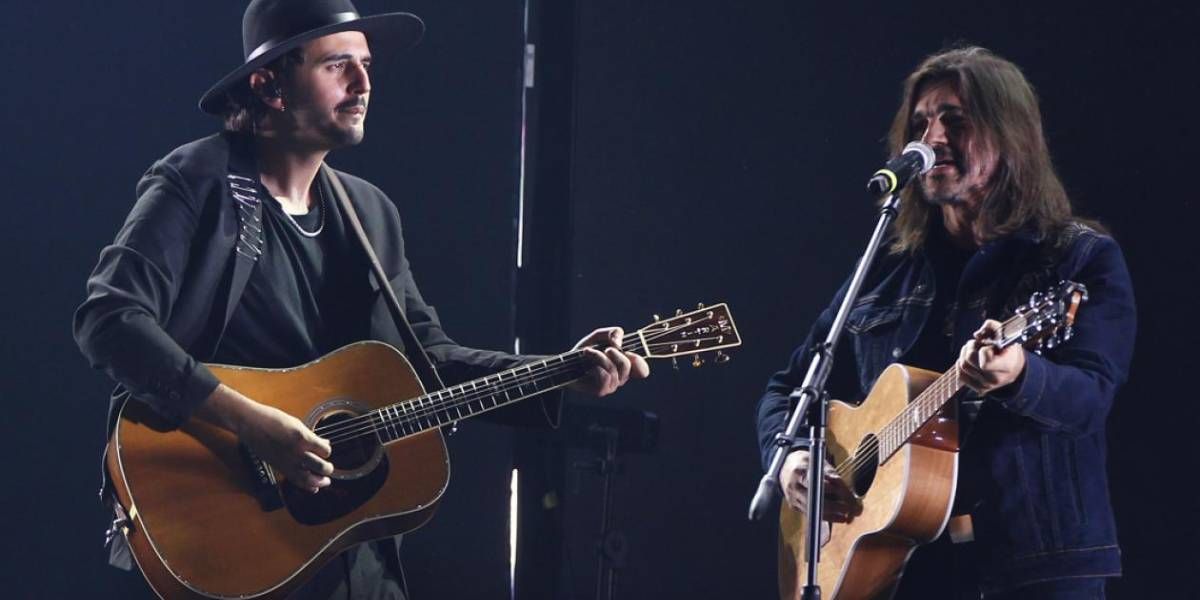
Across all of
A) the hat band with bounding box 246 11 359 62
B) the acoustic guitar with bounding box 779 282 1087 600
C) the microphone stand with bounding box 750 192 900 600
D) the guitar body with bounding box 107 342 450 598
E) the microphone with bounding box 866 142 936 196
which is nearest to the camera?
the microphone stand with bounding box 750 192 900 600

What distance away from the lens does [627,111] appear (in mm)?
4652

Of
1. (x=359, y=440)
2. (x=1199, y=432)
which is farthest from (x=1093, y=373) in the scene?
(x=359, y=440)

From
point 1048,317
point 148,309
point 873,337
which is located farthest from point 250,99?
point 1048,317

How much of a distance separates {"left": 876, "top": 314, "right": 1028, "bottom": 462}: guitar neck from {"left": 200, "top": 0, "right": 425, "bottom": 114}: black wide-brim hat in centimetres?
169

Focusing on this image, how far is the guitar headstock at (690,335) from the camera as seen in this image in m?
3.28

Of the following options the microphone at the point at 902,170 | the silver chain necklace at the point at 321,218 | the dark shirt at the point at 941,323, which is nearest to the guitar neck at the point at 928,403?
the dark shirt at the point at 941,323

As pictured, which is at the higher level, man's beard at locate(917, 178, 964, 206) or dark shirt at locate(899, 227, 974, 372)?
man's beard at locate(917, 178, 964, 206)

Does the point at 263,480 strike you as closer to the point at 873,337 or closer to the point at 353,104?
the point at 353,104

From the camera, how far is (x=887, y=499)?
283 centimetres

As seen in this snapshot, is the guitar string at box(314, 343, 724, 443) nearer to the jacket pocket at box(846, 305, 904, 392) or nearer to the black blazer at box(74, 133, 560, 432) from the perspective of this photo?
the black blazer at box(74, 133, 560, 432)

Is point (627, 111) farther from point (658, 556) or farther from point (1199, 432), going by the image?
point (1199, 432)

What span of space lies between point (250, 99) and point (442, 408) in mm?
991

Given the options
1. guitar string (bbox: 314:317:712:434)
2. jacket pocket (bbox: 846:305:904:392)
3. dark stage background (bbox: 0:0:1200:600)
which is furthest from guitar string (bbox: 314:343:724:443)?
dark stage background (bbox: 0:0:1200:600)

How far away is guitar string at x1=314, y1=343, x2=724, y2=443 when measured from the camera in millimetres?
3150
